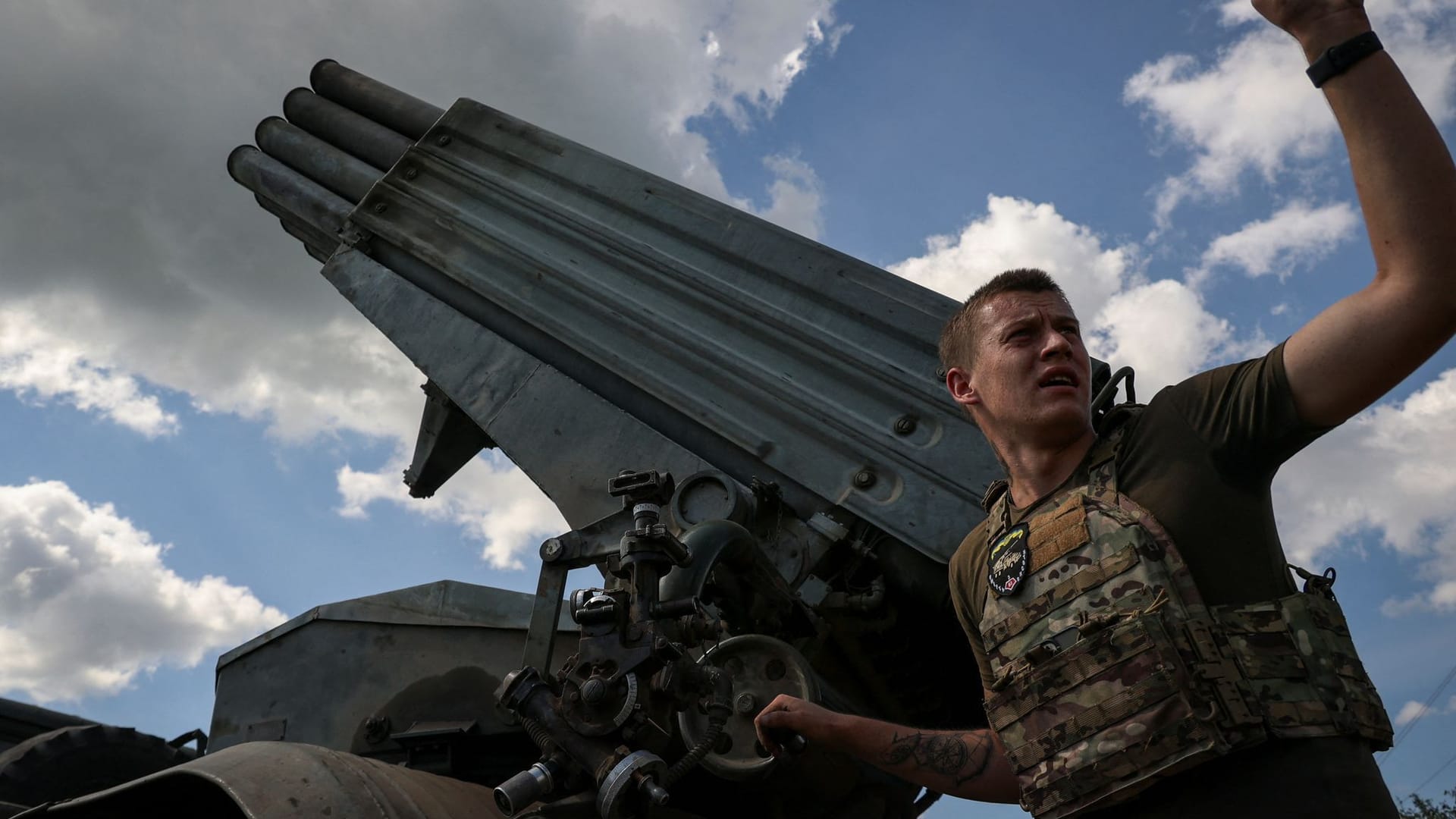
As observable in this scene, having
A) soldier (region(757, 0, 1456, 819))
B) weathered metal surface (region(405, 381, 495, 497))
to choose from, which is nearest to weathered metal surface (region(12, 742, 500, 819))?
soldier (region(757, 0, 1456, 819))

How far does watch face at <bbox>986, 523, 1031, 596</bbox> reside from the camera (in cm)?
213

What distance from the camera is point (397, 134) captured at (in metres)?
7.30

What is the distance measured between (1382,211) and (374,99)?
716 cm

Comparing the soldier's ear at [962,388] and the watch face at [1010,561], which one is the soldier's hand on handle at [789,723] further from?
the soldier's ear at [962,388]

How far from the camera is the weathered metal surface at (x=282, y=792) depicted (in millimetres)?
2812

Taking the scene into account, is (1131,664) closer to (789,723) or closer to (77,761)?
(789,723)

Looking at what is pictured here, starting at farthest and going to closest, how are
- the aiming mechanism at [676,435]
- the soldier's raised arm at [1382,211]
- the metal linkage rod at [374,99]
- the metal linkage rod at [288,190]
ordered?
the metal linkage rod at [374,99]
the metal linkage rod at [288,190]
the aiming mechanism at [676,435]
the soldier's raised arm at [1382,211]

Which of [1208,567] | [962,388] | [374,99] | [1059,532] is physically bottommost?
[1208,567]

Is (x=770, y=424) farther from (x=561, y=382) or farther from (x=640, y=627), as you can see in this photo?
(x=640, y=627)

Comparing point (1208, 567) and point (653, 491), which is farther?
point (653, 491)

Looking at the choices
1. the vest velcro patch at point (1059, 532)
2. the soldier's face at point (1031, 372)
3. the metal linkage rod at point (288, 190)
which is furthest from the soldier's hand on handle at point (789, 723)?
the metal linkage rod at point (288, 190)

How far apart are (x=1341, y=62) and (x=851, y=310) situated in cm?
297

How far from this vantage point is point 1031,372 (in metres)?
2.29

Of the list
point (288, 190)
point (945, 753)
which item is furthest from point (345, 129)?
point (945, 753)
